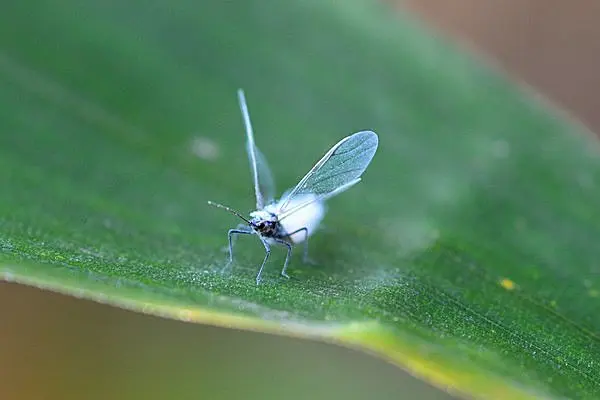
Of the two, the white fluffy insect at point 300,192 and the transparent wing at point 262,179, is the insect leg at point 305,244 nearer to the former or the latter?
the white fluffy insect at point 300,192

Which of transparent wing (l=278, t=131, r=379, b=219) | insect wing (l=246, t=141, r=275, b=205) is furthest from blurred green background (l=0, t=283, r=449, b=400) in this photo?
transparent wing (l=278, t=131, r=379, b=219)

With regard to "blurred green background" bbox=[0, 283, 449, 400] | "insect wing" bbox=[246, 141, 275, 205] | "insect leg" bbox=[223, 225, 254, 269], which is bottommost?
"blurred green background" bbox=[0, 283, 449, 400]

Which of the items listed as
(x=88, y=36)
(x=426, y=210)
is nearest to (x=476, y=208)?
(x=426, y=210)

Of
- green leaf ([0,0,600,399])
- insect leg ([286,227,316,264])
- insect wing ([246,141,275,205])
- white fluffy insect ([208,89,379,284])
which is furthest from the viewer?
insect wing ([246,141,275,205])

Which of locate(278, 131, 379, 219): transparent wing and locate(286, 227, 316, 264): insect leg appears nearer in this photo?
locate(278, 131, 379, 219): transparent wing

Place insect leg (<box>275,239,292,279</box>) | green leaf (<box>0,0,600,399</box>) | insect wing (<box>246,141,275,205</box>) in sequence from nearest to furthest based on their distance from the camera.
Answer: green leaf (<box>0,0,600,399</box>), insect leg (<box>275,239,292,279</box>), insect wing (<box>246,141,275,205</box>)

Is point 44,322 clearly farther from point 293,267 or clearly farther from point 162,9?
point 162,9

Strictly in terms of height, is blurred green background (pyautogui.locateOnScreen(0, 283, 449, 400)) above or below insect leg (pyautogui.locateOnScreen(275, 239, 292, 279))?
below

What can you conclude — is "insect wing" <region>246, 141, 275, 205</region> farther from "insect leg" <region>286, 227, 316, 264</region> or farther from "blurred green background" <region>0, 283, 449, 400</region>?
"blurred green background" <region>0, 283, 449, 400</region>
